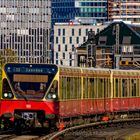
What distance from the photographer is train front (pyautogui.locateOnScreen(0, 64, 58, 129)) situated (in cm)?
3647

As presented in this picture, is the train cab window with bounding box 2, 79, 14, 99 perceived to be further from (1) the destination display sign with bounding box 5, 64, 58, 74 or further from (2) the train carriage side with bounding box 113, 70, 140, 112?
(2) the train carriage side with bounding box 113, 70, 140, 112

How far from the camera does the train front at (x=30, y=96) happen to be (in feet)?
120

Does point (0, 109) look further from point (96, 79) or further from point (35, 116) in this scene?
point (96, 79)

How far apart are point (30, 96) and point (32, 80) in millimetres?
678

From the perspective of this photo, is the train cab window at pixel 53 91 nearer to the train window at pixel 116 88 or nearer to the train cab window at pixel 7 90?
the train cab window at pixel 7 90

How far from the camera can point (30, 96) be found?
120 ft

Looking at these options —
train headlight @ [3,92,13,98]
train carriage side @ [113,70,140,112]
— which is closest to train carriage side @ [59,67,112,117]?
train carriage side @ [113,70,140,112]

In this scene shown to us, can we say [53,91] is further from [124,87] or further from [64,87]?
[124,87]

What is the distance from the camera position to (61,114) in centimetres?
3809

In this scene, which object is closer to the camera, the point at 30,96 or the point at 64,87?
the point at 30,96

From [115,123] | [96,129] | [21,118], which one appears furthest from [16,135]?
[115,123]

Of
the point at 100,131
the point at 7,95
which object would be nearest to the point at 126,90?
the point at 100,131

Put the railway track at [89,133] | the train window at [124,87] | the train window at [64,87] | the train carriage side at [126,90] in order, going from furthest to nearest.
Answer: the train window at [124,87] < the train carriage side at [126,90] < the train window at [64,87] < the railway track at [89,133]

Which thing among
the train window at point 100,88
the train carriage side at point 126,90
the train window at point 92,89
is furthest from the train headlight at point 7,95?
the train carriage side at point 126,90
